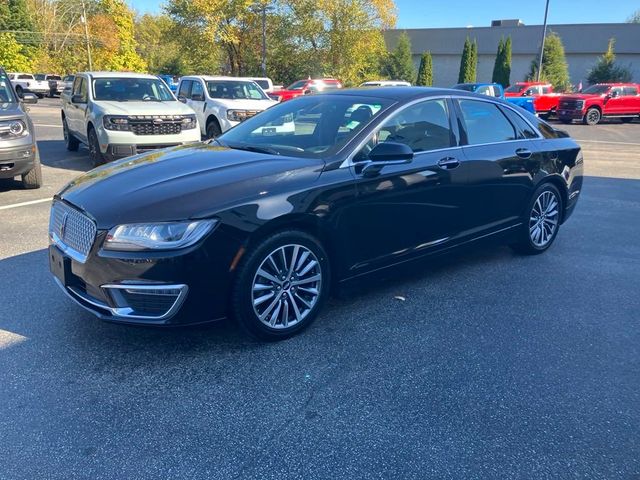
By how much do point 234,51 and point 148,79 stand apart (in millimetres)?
34760

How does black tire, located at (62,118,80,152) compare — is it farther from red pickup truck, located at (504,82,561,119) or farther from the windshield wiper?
red pickup truck, located at (504,82,561,119)

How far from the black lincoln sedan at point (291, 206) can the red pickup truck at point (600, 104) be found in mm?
22381

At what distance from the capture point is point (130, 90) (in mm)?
10773

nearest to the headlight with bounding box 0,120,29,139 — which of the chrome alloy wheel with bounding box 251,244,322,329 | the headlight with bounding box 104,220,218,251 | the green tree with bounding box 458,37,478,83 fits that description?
the headlight with bounding box 104,220,218,251

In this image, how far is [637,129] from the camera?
2359 centimetres

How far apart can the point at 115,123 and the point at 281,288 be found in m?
7.08

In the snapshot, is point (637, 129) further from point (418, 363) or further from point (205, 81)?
point (418, 363)

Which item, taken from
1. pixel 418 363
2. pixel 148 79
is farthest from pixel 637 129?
pixel 418 363

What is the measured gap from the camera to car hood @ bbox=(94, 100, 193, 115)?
9484 millimetres

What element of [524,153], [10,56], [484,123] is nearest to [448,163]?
[484,123]

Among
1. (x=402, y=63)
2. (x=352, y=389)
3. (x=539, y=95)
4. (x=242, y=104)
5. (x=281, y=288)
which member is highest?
(x=402, y=63)

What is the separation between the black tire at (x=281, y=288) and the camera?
3314 millimetres

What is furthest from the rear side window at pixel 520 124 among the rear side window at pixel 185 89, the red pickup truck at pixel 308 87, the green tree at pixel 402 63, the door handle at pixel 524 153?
the green tree at pixel 402 63

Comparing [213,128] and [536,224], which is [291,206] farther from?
[213,128]
